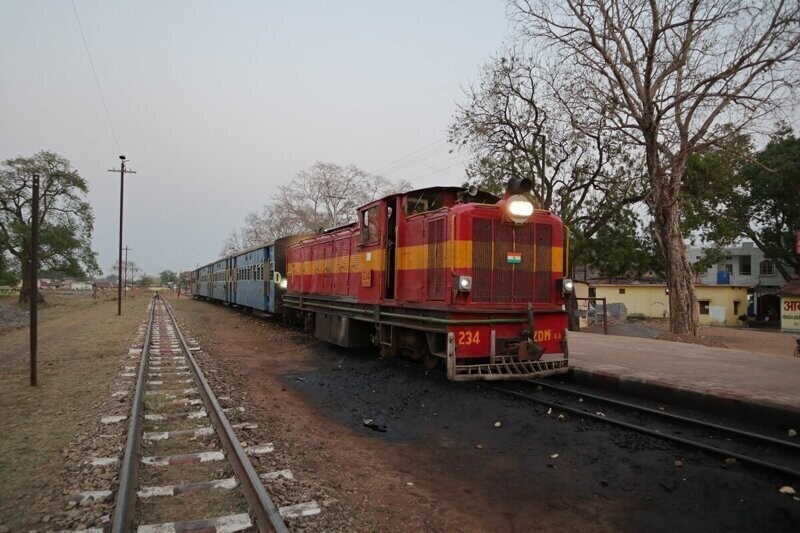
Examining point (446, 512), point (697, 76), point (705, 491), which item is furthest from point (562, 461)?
point (697, 76)

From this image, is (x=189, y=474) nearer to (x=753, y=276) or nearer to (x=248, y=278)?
(x=248, y=278)

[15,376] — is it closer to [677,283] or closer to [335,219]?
[677,283]

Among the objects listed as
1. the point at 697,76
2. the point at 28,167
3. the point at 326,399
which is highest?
the point at 28,167

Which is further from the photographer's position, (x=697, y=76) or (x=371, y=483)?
(x=697, y=76)

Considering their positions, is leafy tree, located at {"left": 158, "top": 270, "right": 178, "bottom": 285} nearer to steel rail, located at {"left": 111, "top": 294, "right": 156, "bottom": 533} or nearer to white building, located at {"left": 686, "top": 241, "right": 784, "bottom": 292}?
white building, located at {"left": 686, "top": 241, "right": 784, "bottom": 292}

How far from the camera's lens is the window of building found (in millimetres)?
50219

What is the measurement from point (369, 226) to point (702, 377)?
249 inches

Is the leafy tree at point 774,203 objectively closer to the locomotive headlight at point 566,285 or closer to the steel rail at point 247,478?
the locomotive headlight at point 566,285

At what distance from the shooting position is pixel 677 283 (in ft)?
55.5

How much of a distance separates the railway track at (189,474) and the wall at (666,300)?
41056mm

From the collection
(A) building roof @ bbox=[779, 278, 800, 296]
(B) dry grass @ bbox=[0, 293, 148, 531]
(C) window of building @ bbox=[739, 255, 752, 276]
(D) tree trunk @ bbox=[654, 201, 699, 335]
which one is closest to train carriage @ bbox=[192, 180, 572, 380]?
(B) dry grass @ bbox=[0, 293, 148, 531]

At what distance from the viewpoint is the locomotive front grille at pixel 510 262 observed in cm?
791

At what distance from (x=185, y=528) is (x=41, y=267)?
48556 mm

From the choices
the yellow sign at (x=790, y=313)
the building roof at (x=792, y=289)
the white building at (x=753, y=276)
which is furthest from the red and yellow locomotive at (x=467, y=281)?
the white building at (x=753, y=276)
